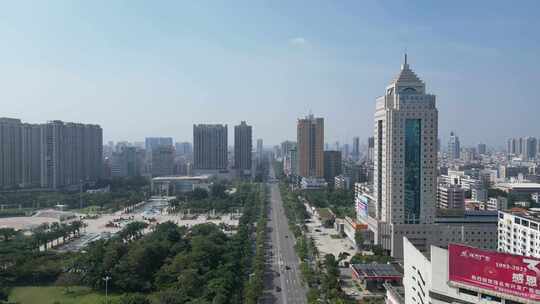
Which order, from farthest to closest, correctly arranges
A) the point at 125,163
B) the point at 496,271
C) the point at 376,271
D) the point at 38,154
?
the point at 125,163
the point at 38,154
the point at 376,271
the point at 496,271

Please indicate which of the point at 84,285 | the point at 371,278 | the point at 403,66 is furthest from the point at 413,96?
the point at 84,285

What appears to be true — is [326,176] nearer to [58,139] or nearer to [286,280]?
[58,139]

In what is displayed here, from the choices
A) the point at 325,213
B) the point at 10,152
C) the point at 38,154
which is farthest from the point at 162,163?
the point at 325,213

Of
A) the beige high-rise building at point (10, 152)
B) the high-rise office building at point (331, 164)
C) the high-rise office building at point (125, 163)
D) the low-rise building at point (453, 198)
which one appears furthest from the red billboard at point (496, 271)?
the high-rise office building at point (125, 163)

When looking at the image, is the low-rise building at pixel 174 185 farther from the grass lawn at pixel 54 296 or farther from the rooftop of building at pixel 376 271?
the rooftop of building at pixel 376 271

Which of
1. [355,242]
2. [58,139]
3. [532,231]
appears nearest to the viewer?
[532,231]

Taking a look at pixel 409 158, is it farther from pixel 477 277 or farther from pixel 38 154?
pixel 38 154

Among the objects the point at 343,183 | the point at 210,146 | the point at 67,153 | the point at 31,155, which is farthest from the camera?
the point at 210,146

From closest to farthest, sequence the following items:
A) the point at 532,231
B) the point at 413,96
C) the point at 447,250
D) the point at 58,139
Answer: the point at 447,250 → the point at 532,231 → the point at 413,96 → the point at 58,139
